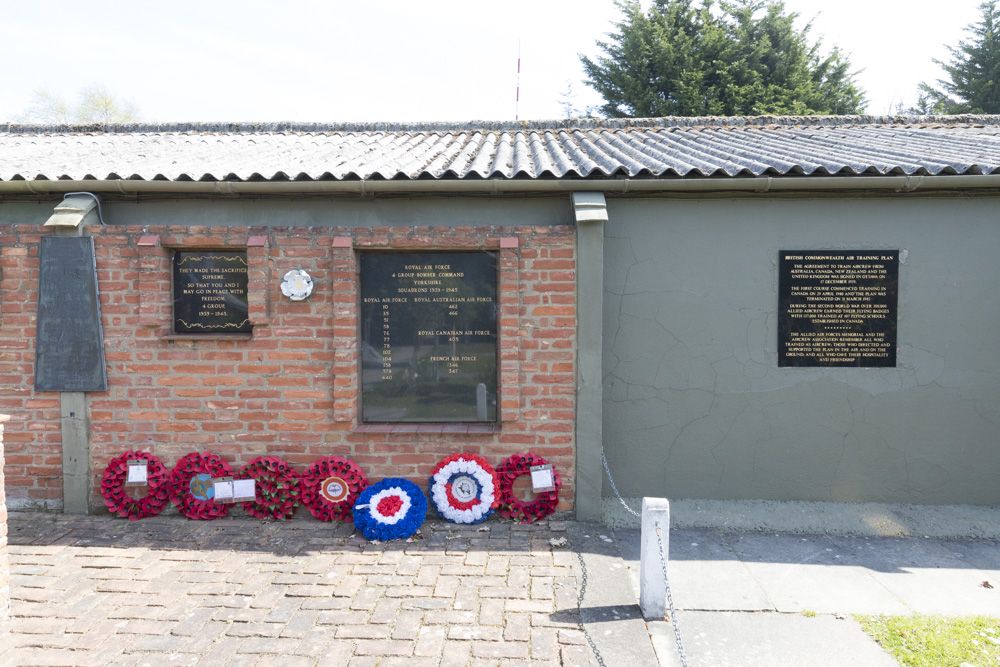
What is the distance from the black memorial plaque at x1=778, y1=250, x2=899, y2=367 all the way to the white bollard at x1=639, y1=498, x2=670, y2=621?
225 centimetres

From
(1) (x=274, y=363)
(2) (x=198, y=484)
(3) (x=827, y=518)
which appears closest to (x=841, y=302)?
(3) (x=827, y=518)

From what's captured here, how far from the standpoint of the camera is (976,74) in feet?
70.0

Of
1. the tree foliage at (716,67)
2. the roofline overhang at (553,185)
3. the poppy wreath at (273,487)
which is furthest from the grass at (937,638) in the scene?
the tree foliage at (716,67)

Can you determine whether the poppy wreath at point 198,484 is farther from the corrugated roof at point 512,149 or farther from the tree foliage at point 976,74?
the tree foliage at point 976,74

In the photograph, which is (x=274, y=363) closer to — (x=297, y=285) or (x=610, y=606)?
(x=297, y=285)

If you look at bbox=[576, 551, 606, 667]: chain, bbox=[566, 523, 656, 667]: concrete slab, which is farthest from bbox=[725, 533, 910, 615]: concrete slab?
bbox=[576, 551, 606, 667]: chain

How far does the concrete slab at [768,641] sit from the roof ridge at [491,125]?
623cm

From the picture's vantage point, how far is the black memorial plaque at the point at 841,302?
4754 millimetres

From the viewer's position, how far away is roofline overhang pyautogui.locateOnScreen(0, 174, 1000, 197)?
4566mm

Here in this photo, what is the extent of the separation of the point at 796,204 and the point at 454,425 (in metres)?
3.30

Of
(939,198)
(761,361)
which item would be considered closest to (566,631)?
(761,361)

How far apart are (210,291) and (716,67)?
1820 centimetres

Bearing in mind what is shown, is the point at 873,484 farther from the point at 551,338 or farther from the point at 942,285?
the point at 551,338

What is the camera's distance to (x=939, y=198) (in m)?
4.75
